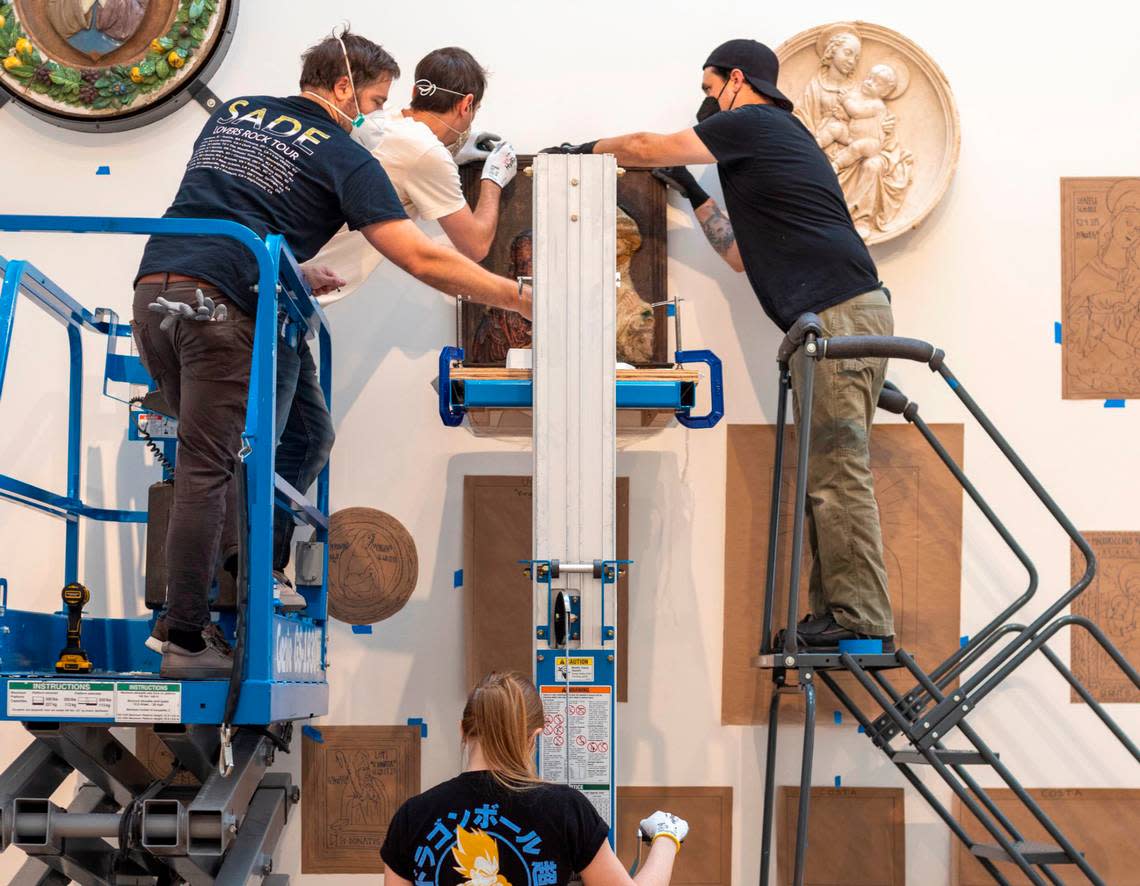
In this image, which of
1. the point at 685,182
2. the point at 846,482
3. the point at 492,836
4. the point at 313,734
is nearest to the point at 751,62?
the point at 685,182

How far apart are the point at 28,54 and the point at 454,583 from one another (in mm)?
2246

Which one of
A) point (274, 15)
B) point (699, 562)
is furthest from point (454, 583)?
point (274, 15)

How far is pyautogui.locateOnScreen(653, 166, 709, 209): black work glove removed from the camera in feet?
14.0

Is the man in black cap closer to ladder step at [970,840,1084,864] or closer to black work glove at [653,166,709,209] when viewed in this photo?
black work glove at [653,166,709,209]

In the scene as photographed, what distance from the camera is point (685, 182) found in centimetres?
429

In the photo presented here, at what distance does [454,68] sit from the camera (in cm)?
402

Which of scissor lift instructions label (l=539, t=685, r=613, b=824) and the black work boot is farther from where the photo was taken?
the black work boot

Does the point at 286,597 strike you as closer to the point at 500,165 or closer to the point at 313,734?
the point at 313,734

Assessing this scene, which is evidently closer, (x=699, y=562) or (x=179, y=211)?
(x=179, y=211)

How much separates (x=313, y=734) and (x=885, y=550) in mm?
1918

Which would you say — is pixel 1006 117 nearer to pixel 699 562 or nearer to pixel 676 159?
pixel 676 159

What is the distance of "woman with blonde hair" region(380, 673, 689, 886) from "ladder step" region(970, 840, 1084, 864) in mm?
1391

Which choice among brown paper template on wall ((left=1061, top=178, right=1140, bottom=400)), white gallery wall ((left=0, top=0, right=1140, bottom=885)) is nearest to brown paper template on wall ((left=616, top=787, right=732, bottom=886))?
white gallery wall ((left=0, top=0, right=1140, bottom=885))

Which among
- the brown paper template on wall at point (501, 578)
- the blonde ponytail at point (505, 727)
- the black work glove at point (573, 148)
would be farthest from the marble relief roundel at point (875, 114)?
the blonde ponytail at point (505, 727)
